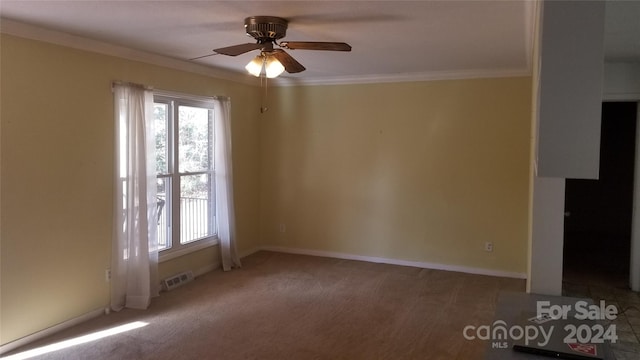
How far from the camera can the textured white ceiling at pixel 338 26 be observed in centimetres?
286

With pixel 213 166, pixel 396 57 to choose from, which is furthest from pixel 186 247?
Answer: pixel 396 57

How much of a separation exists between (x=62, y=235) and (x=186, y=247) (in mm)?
1539

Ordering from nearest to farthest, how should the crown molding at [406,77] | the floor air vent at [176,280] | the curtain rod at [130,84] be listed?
the curtain rod at [130,84]
the floor air vent at [176,280]
the crown molding at [406,77]

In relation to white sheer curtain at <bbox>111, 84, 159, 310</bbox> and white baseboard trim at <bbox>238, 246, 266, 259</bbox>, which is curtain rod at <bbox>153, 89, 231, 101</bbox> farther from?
white baseboard trim at <bbox>238, 246, 266, 259</bbox>

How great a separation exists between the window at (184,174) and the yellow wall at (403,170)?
1101 millimetres

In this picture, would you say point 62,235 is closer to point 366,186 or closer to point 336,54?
point 336,54

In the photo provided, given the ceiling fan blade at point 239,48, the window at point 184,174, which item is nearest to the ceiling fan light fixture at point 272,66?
the ceiling fan blade at point 239,48

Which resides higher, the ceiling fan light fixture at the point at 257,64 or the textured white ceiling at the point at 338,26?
the textured white ceiling at the point at 338,26

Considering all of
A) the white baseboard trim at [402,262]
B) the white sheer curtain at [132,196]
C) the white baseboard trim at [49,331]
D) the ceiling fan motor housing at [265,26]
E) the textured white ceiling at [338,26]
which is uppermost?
the textured white ceiling at [338,26]

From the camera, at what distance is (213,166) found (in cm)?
557

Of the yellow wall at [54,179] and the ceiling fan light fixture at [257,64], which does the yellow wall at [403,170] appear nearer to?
the yellow wall at [54,179]

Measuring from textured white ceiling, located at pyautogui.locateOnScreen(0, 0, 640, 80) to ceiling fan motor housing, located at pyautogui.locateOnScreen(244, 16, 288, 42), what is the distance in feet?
0.19

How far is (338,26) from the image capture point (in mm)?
3328

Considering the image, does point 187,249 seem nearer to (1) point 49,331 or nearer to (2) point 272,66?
(1) point 49,331
